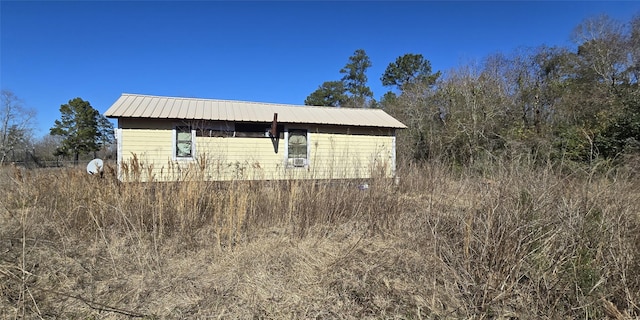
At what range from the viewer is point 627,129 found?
8.15m

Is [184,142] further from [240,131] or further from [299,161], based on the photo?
[299,161]

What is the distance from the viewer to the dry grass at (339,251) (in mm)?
2119

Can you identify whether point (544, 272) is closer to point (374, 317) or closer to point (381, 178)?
Answer: point (374, 317)

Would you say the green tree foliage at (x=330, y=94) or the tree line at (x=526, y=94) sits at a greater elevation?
the green tree foliage at (x=330, y=94)

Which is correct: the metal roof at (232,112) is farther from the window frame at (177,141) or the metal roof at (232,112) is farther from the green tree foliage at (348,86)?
the green tree foliage at (348,86)

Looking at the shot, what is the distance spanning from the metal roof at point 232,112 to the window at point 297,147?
51 cm

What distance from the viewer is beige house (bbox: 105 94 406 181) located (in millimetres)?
8336

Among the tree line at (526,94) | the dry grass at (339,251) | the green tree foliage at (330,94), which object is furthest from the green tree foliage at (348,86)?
the dry grass at (339,251)

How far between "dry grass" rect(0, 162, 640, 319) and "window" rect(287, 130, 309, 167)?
18.9ft

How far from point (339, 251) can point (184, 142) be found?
727 cm

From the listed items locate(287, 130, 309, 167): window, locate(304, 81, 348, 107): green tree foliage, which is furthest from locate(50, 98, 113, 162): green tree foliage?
locate(287, 130, 309, 167): window

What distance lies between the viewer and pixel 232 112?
970 centimetres

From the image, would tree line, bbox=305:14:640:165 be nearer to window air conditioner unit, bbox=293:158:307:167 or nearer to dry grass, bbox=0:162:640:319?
window air conditioner unit, bbox=293:158:307:167

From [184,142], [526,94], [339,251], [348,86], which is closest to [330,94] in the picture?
[348,86]
